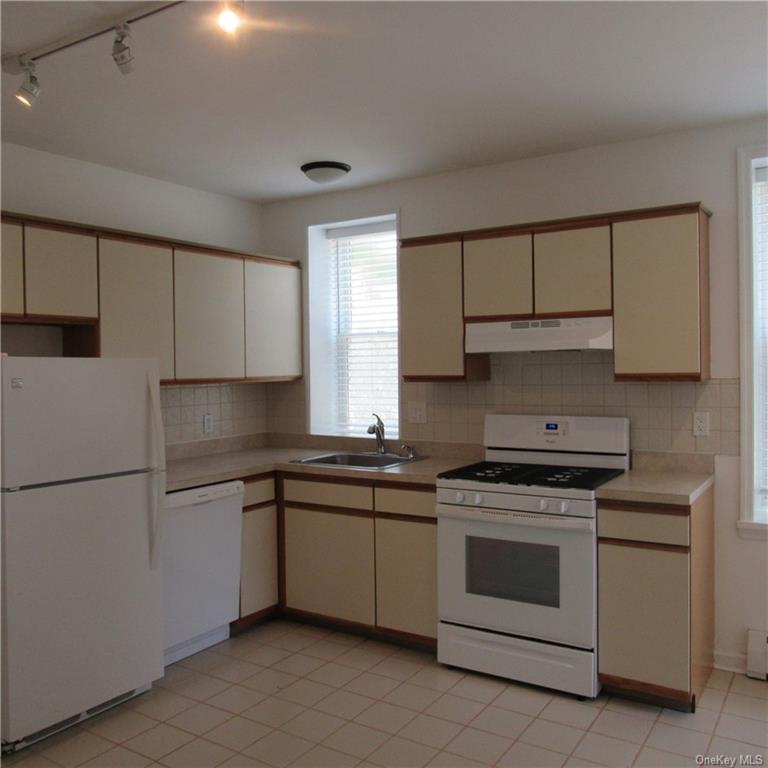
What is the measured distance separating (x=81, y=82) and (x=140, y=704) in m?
2.51

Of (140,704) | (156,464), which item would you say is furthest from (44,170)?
(140,704)

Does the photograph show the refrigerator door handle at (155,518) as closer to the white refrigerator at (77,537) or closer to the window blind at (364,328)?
the white refrigerator at (77,537)

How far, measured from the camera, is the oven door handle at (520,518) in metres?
3.05

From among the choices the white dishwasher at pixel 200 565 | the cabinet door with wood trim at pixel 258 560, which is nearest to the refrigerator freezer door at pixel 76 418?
the white dishwasher at pixel 200 565

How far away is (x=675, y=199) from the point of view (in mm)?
3479

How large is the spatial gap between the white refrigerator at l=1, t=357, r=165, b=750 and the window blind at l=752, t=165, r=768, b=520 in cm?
267

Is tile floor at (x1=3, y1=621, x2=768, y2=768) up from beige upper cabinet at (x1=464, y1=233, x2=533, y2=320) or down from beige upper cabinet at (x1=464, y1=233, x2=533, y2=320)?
down

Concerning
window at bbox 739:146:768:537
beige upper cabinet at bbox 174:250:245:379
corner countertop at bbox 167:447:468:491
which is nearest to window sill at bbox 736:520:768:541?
window at bbox 739:146:768:537

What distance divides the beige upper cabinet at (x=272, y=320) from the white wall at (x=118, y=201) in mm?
399

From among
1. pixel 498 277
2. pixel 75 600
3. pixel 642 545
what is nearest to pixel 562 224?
pixel 498 277

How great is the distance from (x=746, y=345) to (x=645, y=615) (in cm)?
130

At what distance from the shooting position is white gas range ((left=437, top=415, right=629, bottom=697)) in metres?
3.06

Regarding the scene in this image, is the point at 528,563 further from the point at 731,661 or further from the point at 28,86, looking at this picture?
the point at 28,86

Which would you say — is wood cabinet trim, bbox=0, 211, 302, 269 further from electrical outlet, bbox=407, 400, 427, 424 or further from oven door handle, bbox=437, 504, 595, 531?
oven door handle, bbox=437, 504, 595, 531
